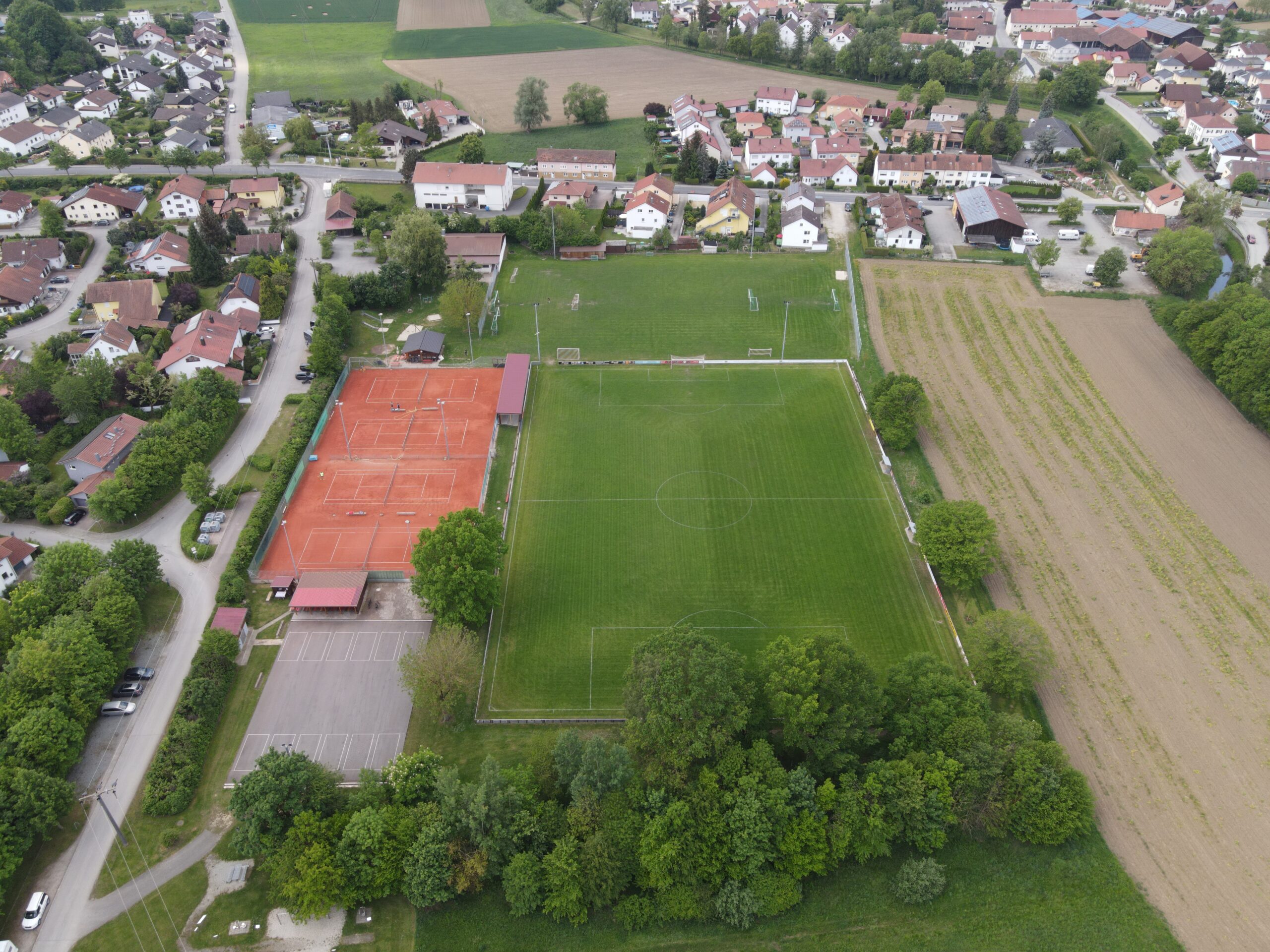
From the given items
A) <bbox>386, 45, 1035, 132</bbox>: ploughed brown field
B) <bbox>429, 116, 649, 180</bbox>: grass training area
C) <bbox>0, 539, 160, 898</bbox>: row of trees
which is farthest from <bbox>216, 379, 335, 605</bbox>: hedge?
<bbox>386, 45, 1035, 132</bbox>: ploughed brown field

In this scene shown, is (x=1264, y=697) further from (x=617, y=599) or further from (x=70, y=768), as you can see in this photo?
(x=70, y=768)

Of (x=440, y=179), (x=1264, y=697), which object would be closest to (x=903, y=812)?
(x=1264, y=697)

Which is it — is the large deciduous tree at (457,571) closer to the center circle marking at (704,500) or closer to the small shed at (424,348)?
the center circle marking at (704,500)

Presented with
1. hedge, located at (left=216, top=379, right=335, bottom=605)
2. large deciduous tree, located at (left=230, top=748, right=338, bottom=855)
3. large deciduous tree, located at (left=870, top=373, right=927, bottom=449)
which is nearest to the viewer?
large deciduous tree, located at (left=230, top=748, right=338, bottom=855)

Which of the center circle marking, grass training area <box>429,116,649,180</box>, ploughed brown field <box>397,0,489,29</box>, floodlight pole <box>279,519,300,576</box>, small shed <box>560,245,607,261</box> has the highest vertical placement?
ploughed brown field <box>397,0,489,29</box>

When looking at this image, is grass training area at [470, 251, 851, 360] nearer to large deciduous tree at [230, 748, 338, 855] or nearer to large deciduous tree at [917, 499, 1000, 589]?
large deciduous tree at [917, 499, 1000, 589]

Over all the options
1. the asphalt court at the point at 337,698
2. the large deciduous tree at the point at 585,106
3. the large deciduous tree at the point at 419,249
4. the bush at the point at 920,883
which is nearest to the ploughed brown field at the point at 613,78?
the large deciduous tree at the point at 585,106
